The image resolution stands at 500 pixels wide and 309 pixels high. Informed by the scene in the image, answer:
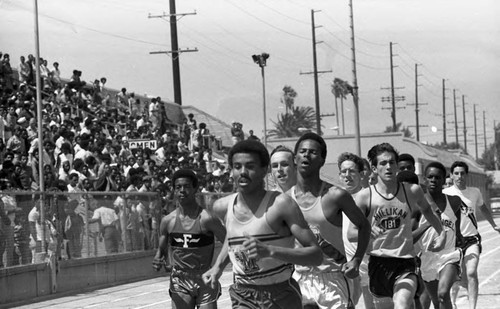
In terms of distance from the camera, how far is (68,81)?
37.1 meters

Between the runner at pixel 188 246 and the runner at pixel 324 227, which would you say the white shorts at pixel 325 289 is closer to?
the runner at pixel 324 227

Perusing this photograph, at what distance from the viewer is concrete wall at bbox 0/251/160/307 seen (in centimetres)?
2172

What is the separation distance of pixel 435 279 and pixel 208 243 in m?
2.97

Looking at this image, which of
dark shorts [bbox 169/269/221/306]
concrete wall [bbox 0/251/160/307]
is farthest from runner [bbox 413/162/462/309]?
concrete wall [bbox 0/251/160/307]

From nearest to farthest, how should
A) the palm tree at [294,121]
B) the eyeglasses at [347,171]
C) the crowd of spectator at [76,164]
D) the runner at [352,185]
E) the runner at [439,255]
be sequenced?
the runner at [352,185], the eyeglasses at [347,171], the runner at [439,255], the crowd of spectator at [76,164], the palm tree at [294,121]

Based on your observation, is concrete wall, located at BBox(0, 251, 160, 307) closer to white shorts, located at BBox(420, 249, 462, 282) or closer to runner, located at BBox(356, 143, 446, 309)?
white shorts, located at BBox(420, 249, 462, 282)

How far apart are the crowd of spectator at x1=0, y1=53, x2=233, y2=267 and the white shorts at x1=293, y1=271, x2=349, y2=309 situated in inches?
516

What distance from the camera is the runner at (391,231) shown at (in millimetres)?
10797

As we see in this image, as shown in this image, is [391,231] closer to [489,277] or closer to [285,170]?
[285,170]

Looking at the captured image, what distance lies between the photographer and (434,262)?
13.2 meters

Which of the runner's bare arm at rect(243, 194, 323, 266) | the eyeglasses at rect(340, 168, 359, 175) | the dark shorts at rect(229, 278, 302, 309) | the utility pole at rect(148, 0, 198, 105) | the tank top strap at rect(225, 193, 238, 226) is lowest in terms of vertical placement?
the dark shorts at rect(229, 278, 302, 309)

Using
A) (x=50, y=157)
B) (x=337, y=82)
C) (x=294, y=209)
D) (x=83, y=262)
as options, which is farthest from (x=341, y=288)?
(x=337, y=82)

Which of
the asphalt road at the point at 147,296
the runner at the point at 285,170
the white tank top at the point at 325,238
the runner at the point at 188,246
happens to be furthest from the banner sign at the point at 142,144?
the white tank top at the point at 325,238

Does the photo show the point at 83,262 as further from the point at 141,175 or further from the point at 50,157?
the point at 141,175
